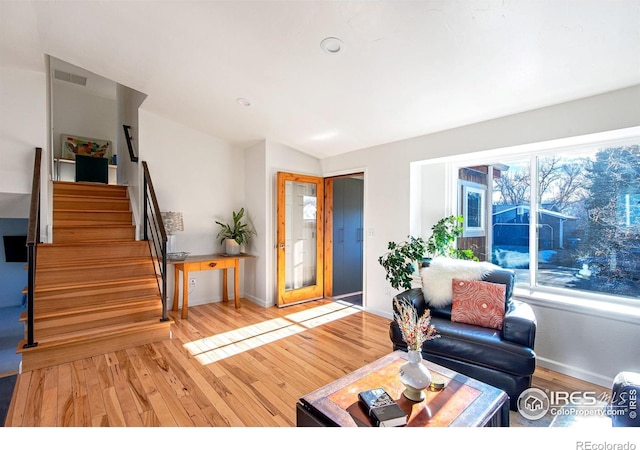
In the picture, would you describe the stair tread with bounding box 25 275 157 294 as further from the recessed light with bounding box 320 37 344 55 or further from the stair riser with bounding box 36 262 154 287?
the recessed light with bounding box 320 37 344 55

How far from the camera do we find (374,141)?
3.85 metres

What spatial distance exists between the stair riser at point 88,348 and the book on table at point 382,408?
262cm

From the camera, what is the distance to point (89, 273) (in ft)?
11.2

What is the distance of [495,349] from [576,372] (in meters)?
1.05

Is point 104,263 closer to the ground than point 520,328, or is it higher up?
higher up

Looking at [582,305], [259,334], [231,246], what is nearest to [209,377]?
[259,334]

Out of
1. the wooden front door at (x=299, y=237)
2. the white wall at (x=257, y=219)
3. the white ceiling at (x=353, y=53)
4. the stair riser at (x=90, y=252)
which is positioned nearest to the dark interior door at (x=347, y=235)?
the wooden front door at (x=299, y=237)

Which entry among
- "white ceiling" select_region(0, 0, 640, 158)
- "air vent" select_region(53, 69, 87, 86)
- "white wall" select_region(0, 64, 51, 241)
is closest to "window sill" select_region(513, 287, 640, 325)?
"white ceiling" select_region(0, 0, 640, 158)

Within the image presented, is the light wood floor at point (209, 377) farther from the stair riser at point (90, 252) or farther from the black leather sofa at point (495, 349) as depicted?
the stair riser at point (90, 252)

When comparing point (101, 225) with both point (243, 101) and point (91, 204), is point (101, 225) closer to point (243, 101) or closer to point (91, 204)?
point (91, 204)

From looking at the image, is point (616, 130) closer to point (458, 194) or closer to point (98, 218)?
point (458, 194)

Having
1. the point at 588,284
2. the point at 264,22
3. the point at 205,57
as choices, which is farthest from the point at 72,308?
the point at 588,284
